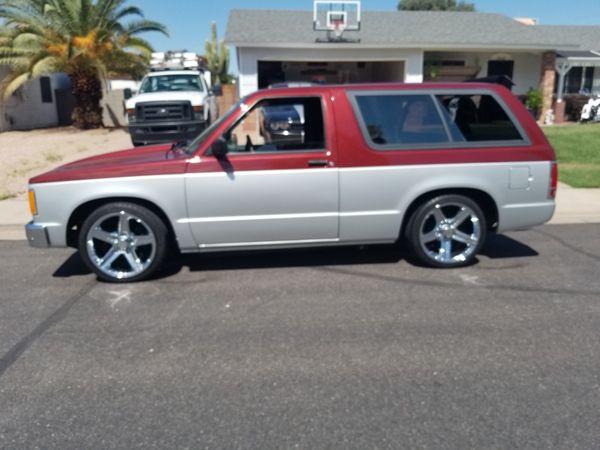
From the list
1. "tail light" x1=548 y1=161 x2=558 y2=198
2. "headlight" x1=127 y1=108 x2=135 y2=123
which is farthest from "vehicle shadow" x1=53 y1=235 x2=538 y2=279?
"headlight" x1=127 y1=108 x2=135 y2=123

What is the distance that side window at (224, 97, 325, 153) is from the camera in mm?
5219

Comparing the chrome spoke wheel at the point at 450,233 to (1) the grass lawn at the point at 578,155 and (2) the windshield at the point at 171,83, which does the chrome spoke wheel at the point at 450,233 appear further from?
(2) the windshield at the point at 171,83

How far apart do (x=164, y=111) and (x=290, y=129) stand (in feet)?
28.9

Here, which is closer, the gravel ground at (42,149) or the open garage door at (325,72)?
the gravel ground at (42,149)

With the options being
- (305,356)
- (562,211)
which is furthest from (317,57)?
(305,356)

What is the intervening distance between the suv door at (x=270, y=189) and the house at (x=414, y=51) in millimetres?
13983

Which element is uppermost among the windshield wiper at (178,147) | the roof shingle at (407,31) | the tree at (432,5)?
the tree at (432,5)

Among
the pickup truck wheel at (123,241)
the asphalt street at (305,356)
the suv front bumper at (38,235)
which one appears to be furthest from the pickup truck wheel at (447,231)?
the suv front bumper at (38,235)

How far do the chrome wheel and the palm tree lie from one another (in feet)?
53.2

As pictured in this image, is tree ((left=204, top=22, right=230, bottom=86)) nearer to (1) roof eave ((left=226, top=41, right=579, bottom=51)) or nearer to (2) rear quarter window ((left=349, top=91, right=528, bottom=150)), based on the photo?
(1) roof eave ((left=226, top=41, right=579, bottom=51))

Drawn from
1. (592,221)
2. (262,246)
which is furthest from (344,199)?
(592,221)

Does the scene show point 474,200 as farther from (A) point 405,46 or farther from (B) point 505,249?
(A) point 405,46

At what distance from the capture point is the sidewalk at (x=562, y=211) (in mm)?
7547

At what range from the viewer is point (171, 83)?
14.9 metres
